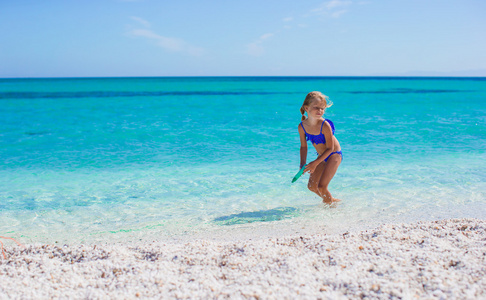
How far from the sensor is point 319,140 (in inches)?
186

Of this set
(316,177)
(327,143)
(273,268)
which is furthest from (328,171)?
(273,268)

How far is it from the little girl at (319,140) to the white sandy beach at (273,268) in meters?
1.22

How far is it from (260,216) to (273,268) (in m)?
2.04

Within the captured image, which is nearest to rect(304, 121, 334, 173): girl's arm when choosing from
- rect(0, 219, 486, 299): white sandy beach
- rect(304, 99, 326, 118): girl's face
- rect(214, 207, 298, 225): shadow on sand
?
rect(304, 99, 326, 118): girl's face

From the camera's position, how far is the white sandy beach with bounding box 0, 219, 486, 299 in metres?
2.51

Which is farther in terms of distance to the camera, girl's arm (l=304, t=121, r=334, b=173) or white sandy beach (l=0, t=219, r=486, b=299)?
girl's arm (l=304, t=121, r=334, b=173)

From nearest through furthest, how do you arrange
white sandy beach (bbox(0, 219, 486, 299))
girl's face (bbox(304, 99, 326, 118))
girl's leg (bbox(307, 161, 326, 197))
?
white sandy beach (bbox(0, 219, 486, 299))
girl's face (bbox(304, 99, 326, 118))
girl's leg (bbox(307, 161, 326, 197))

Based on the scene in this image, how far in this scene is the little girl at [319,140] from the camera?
442 cm

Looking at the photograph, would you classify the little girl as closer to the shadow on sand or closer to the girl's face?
the girl's face

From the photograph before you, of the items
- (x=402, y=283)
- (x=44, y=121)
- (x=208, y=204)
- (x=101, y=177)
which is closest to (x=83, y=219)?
(x=208, y=204)

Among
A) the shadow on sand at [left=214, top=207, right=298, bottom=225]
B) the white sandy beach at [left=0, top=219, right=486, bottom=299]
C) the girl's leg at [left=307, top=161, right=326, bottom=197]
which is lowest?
the shadow on sand at [left=214, top=207, right=298, bottom=225]

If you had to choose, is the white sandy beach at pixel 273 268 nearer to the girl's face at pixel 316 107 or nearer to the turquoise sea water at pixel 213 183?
the turquoise sea water at pixel 213 183

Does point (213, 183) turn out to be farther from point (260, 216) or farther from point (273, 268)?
point (273, 268)

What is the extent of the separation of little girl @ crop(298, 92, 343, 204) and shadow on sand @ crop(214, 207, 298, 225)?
51cm
